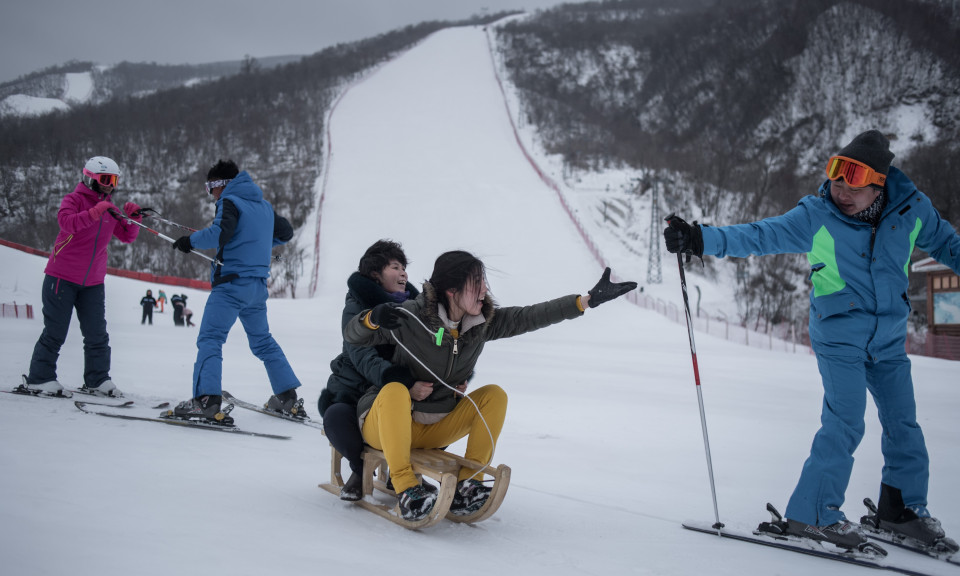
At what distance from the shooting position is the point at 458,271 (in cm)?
271

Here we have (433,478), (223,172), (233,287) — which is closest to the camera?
(433,478)

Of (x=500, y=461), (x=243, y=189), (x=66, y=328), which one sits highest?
(x=243, y=189)

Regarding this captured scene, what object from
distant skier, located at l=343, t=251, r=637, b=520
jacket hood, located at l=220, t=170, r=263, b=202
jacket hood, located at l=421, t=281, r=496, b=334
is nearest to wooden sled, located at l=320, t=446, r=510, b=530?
distant skier, located at l=343, t=251, r=637, b=520

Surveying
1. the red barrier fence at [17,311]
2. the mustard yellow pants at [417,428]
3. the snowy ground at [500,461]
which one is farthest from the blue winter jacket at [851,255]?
the red barrier fence at [17,311]

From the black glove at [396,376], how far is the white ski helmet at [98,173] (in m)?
3.48

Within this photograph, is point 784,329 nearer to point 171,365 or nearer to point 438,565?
point 171,365

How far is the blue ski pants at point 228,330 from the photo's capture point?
4.38m

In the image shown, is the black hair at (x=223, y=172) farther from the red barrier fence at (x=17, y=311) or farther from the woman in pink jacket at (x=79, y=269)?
the red barrier fence at (x=17, y=311)

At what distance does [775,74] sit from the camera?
50.5 m

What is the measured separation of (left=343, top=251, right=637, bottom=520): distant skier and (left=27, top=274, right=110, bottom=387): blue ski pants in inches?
129

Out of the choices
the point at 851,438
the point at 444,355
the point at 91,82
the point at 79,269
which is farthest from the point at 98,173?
the point at 91,82

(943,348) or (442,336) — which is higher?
(442,336)

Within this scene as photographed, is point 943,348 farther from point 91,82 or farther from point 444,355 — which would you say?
point 91,82

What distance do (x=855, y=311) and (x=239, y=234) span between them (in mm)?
3765
